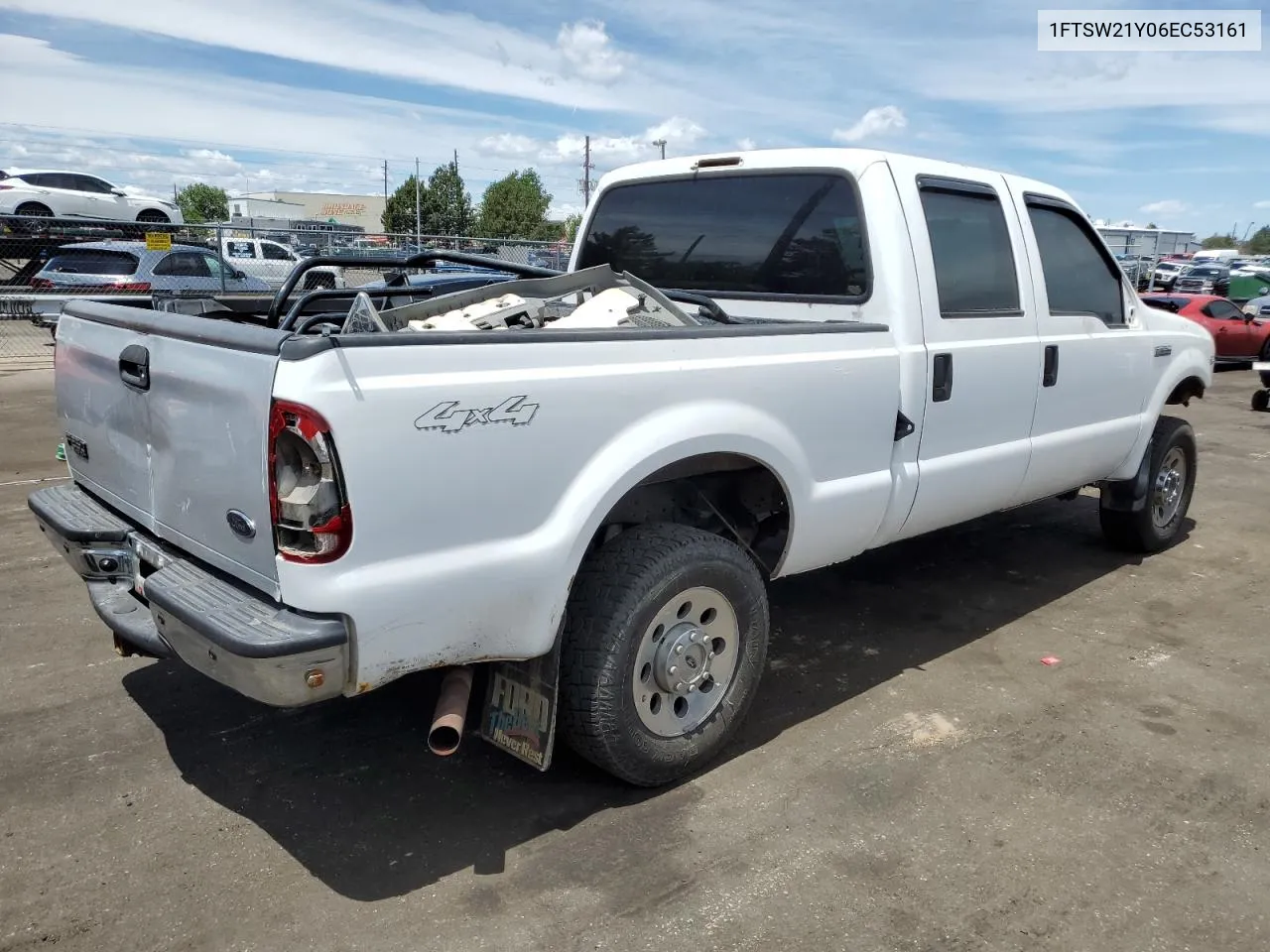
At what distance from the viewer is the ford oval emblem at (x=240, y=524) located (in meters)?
2.57

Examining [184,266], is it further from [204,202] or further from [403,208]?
[204,202]

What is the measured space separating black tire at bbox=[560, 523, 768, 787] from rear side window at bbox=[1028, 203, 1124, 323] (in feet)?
7.94

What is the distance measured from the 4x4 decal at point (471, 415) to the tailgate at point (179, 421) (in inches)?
15.1

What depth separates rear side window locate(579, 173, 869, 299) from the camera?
3971 mm

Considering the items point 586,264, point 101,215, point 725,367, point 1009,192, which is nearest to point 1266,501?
point 1009,192

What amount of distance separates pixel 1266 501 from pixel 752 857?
21.5 feet

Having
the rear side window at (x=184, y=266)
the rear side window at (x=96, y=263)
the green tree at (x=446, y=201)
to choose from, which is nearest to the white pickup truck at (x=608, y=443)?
the rear side window at (x=184, y=266)

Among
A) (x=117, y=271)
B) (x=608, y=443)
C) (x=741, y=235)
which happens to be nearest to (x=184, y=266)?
(x=117, y=271)

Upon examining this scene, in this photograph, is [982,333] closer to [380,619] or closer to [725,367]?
[725,367]

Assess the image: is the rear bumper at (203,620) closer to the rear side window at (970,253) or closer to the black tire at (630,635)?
the black tire at (630,635)

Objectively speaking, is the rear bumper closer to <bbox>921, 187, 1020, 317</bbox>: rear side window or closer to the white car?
<bbox>921, 187, 1020, 317</bbox>: rear side window

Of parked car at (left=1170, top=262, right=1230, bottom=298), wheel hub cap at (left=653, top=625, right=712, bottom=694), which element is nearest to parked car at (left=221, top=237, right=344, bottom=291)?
wheel hub cap at (left=653, top=625, right=712, bottom=694)

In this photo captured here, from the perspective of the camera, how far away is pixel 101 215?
24.1 m

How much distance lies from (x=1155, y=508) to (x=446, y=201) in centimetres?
6659
